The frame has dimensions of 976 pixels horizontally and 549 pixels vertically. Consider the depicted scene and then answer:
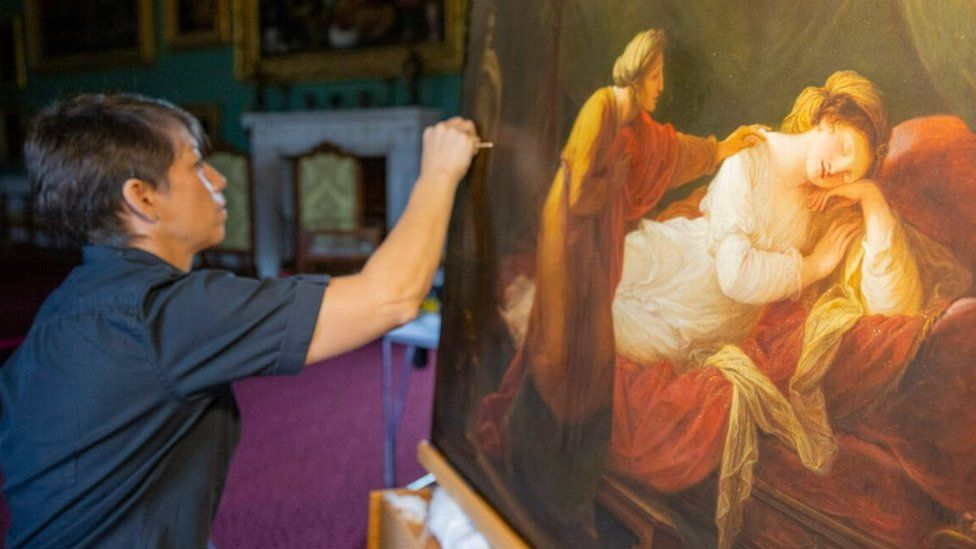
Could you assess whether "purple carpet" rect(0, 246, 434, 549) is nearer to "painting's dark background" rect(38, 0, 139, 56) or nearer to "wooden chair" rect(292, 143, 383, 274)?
"wooden chair" rect(292, 143, 383, 274)

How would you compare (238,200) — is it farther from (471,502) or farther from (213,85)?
(471,502)

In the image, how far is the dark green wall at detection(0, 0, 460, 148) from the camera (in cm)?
638

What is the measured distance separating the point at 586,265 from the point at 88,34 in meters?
8.75

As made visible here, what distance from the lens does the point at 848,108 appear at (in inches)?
23.0

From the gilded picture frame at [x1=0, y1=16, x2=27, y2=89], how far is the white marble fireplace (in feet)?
11.9

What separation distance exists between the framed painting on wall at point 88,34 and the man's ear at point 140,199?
24.0ft

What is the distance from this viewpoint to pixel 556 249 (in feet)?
3.33

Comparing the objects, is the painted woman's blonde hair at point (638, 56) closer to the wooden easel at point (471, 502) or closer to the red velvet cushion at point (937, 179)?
the red velvet cushion at point (937, 179)

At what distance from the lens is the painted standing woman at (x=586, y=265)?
0.81m

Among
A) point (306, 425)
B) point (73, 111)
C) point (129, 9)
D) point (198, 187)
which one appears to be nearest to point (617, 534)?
point (198, 187)

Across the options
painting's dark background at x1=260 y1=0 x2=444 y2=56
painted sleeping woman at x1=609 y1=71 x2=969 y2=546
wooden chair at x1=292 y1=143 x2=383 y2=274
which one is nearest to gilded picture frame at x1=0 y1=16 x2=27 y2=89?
painting's dark background at x1=260 y1=0 x2=444 y2=56

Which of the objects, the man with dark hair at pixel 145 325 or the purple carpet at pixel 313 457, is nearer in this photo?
the man with dark hair at pixel 145 325

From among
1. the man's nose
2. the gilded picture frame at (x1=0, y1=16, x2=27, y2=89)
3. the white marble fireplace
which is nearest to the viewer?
the man's nose

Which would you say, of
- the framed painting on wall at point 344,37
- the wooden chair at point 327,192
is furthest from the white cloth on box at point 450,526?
the framed painting on wall at point 344,37
